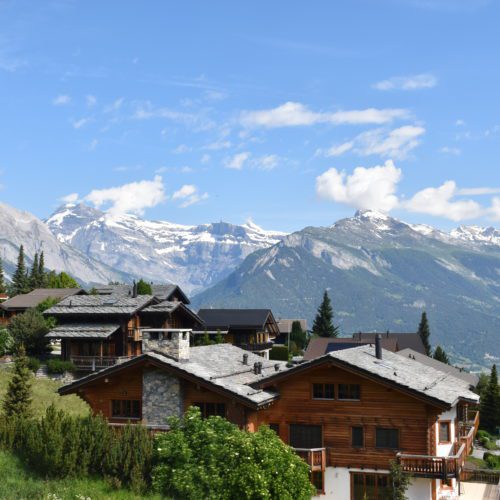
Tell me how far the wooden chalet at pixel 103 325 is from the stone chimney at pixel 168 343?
90.6 ft

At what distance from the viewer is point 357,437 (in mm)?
39906

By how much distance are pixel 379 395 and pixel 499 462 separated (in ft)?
70.5

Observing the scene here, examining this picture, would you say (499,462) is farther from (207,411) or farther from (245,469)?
(245,469)

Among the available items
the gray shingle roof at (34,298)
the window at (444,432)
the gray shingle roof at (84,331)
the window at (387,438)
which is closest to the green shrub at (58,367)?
the gray shingle roof at (84,331)

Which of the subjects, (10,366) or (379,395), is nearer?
(379,395)

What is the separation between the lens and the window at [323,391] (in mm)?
40906

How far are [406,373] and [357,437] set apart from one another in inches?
222

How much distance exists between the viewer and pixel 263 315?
113 metres

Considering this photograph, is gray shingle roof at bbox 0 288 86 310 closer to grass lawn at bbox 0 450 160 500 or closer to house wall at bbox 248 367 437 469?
house wall at bbox 248 367 437 469

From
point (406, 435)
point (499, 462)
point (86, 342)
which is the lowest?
point (499, 462)

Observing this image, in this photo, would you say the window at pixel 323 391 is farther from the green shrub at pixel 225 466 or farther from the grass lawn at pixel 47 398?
the grass lawn at pixel 47 398

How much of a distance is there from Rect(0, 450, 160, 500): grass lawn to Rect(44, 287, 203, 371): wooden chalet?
1387 inches

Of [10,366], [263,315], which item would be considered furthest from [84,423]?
[263,315]

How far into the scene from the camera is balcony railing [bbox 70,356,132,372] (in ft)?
222
